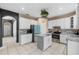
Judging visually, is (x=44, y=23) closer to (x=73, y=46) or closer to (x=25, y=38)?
(x=25, y=38)

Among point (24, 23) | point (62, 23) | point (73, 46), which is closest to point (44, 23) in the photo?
point (62, 23)

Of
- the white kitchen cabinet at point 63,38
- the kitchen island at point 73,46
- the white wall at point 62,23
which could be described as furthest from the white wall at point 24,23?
the kitchen island at point 73,46

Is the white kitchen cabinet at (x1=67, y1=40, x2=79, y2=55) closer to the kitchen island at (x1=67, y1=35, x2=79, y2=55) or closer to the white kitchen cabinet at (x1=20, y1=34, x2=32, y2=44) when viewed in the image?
the kitchen island at (x1=67, y1=35, x2=79, y2=55)

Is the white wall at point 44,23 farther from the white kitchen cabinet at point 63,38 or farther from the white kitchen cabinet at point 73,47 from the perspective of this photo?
the white kitchen cabinet at point 73,47

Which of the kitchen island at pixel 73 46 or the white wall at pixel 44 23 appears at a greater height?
the white wall at pixel 44 23

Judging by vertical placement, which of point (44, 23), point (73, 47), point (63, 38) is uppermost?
point (44, 23)

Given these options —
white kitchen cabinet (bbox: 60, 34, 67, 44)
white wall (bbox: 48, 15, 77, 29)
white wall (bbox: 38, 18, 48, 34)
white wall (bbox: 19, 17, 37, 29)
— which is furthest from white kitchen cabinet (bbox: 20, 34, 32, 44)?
white kitchen cabinet (bbox: 60, 34, 67, 44)

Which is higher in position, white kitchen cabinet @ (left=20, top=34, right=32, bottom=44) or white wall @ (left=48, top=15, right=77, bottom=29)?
white wall @ (left=48, top=15, right=77, bottom=29)

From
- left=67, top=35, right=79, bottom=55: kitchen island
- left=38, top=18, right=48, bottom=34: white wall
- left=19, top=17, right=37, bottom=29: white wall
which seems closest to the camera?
left=67, top=35, right=79, bottom=55: kitchen island

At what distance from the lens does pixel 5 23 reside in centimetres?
1086

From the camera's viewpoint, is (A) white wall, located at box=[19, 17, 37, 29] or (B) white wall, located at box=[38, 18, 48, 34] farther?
(A) white wall, located at box=[19, 17, 37, 29]

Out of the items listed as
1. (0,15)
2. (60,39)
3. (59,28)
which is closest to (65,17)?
(59,28)

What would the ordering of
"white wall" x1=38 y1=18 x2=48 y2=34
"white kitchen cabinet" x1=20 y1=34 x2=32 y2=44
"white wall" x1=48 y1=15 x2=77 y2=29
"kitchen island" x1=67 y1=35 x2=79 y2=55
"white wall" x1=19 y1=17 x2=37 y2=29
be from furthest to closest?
"white wall" x1=19 y1=17 x2=37 y2=29
"white wall" x1=48 y1=15 x2=77 y2=29
"white kitchen cabinet" x1=20 y1=34 x2=32 y2=44
"white wall" x1=38 y1=18 x2=48 y2=34
"kitchen island" x1=67 y1=35 x2=79 y2=55

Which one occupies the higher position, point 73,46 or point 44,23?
Answer: point 44,23
